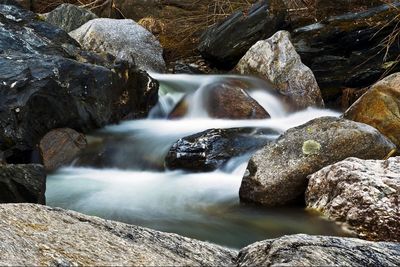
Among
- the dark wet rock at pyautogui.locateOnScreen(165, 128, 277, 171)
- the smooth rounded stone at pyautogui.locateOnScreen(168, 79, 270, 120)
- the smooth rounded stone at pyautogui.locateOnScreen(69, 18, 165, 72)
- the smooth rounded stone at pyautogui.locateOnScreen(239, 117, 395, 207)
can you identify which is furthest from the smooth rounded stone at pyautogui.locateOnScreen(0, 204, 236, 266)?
the smooth rounded stone at pyautogui.locateOnScreen(69, 18, 165, 72)

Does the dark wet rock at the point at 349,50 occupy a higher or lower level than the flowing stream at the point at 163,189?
higher

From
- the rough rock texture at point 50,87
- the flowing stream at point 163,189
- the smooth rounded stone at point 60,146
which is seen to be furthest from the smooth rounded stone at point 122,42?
the smooth rounded stone at point 60,146

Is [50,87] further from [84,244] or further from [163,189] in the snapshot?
[84,244]

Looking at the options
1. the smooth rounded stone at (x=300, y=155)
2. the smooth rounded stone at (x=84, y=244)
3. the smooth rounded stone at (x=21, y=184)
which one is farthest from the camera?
the smooth rounded stone at (x=300, y=155)

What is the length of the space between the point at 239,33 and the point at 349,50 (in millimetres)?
2351

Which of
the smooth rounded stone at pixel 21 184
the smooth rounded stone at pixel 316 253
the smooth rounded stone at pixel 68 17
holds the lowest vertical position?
the smooth rounded stone at pixel 21 184

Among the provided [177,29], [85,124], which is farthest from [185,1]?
[85,124]

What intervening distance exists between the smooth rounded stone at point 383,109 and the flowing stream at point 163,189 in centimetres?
116

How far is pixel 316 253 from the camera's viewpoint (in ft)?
5.50

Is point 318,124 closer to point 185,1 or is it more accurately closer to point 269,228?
point 269,228

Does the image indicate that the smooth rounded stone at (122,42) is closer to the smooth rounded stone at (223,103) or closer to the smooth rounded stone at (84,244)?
the smooth rounded stone at (223,103)

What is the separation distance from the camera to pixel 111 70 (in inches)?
283

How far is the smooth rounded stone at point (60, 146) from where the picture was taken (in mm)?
5852

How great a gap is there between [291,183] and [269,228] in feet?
2.22
